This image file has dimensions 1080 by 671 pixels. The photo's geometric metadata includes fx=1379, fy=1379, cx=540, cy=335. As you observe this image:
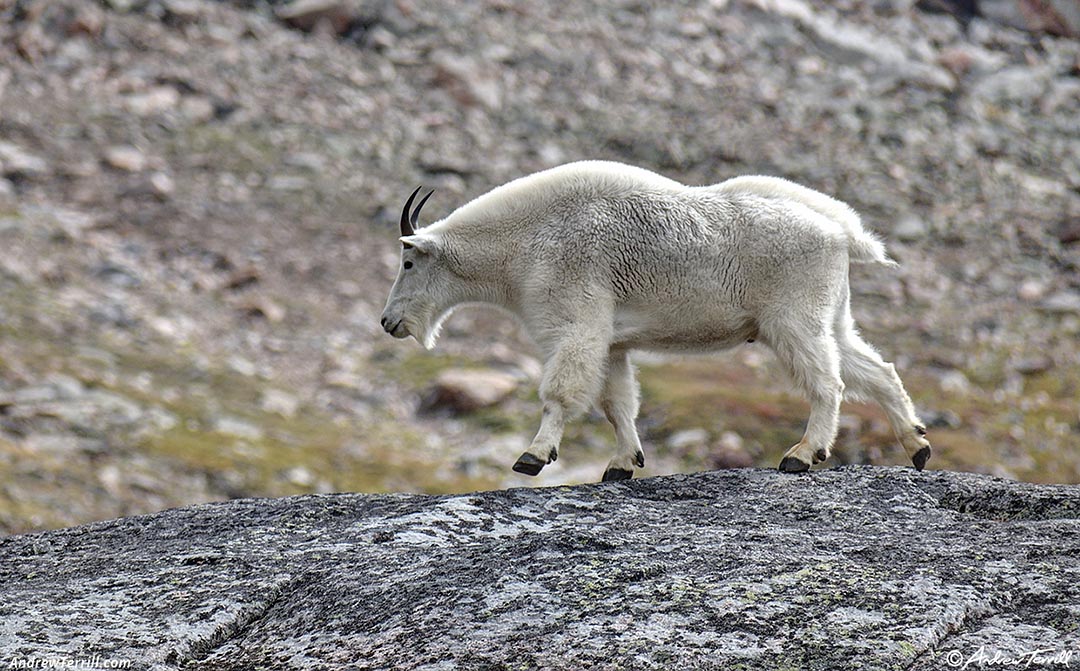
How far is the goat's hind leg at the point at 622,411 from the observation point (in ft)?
30.1

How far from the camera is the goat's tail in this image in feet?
29.9

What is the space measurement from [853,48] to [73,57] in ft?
70.0

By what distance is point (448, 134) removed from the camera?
33.2 metres

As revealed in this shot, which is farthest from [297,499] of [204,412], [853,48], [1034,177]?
[853,48]

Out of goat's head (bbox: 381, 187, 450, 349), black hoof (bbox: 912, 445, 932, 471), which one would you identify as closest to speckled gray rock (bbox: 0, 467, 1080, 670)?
black hoof (bbox: 912, 445, 932, 471)

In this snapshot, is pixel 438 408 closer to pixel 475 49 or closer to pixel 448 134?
pixel 448 134

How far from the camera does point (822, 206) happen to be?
9.19 m

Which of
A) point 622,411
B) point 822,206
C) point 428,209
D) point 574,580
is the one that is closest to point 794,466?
point 622,411

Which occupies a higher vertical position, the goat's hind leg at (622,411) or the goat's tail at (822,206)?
the goat's tail at (822,206)

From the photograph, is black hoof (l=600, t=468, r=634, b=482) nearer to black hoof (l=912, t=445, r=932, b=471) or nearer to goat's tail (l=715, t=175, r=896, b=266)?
black hoof (l=912, t=445, r=932, b=471)

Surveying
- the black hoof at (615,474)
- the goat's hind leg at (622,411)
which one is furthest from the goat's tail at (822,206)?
the black hoof at (615,474)

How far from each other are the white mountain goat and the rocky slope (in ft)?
37.6

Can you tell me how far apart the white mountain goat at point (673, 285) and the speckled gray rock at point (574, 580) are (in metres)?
0.90

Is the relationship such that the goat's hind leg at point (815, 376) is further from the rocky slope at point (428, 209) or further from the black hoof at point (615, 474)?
the rocky slope at point (428, 209)
